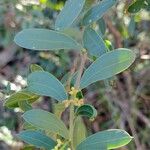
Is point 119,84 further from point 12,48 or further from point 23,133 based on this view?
point 23,133

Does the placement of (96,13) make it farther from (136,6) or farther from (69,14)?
(136,6)

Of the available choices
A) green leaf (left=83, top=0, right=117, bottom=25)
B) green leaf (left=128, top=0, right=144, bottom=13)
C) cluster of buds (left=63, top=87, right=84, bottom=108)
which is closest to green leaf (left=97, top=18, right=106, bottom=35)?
green leaf (left=128, top=0, right=144, bottom=13)

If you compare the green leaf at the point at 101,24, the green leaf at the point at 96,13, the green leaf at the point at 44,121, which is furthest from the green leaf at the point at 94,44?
the green leaf at the point at 101,24

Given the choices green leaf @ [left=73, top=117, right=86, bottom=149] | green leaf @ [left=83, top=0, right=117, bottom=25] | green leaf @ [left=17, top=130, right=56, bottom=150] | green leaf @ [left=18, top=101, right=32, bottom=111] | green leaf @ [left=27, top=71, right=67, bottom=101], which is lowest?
green leaf @ [left=17, top=130, right=56, bottom=150]

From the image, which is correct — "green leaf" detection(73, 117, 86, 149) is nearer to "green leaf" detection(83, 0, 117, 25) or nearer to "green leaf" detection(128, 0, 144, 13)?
"green leaf" detection(83, 0, 117, 25)

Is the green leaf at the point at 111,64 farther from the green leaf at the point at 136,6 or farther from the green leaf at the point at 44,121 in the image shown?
the green leaf at the point at 136,6

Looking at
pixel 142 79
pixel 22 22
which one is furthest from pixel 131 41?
pixel 22 22

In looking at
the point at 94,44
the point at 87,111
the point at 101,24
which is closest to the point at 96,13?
the point at 94,44
